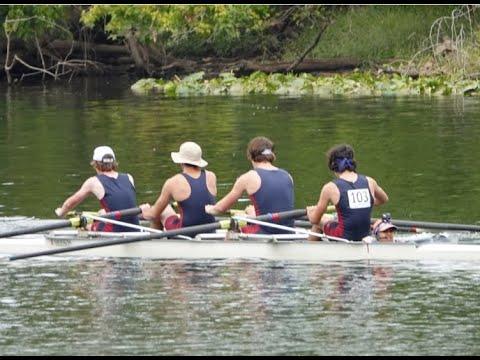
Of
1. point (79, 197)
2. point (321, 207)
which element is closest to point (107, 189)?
point (79, 197)

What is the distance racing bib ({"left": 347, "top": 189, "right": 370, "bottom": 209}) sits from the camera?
18531 mm

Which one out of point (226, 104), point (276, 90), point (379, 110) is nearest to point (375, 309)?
point (379, 110)

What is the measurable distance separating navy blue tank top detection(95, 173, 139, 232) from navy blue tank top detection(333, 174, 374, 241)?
2961 millimetres

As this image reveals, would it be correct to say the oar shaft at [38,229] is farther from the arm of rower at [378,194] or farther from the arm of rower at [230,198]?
the arm of rower at [378,194]

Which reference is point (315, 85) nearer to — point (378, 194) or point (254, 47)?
point (254, 47)

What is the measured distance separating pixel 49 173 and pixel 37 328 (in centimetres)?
1317

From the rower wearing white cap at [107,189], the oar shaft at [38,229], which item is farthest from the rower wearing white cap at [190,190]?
the oar shaft at [38,229]

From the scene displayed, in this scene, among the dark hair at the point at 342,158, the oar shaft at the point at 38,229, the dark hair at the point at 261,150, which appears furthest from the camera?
the oar shaft at the point at 38,229

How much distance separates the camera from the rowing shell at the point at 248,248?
18.8 meters

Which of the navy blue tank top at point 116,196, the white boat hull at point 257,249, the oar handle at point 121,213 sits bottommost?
the white boat hull at point 257,249

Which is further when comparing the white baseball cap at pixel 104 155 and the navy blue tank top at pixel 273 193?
the white baseball cap at pixel 104 155

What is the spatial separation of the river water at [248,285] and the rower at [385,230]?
509 millimetres

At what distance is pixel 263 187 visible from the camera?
1920 centimetres

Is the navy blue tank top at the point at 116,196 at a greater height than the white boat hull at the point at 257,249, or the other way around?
the navy blue tank top at the point at 116,196
